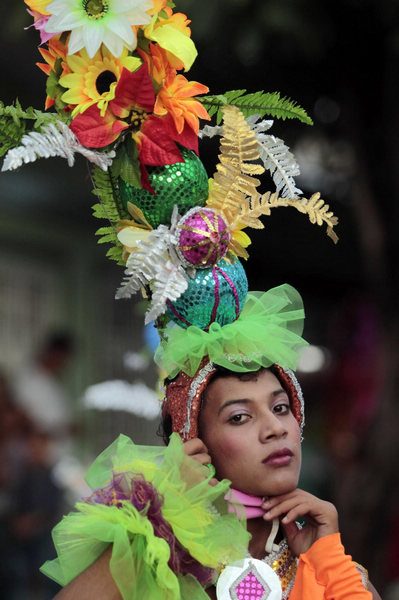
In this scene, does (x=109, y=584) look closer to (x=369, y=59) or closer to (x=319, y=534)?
(x=319, y=534)

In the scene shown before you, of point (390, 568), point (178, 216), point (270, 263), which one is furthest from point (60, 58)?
point (270, 263)

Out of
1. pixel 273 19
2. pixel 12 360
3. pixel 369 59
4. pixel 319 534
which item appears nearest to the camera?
pixel 319 534

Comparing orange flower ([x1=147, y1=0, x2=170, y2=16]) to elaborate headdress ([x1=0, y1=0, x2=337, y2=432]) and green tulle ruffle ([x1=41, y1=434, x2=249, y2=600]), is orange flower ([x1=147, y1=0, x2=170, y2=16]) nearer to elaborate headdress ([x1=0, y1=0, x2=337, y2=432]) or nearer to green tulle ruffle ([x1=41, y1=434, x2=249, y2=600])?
elaborate headdress ([x1=0, y1=0, x2=337, y2=432])

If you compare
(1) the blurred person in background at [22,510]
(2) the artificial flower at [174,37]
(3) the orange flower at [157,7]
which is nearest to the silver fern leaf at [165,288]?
(2) the artificial flower at [174,37]

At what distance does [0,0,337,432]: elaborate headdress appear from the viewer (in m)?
2.53

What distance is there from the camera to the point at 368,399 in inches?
272

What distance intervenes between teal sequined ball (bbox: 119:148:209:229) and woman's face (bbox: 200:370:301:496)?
48 cm

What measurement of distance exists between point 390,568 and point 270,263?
12.2 ft

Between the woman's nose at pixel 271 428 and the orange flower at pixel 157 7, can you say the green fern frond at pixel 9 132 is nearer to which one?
the orange flower at pixel 157 7

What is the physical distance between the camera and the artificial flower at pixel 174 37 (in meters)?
2.58

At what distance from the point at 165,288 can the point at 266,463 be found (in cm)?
52

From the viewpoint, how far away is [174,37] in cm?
260

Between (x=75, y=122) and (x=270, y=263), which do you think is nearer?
(x=75, y=122)

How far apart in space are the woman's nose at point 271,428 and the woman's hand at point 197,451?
6.0 inches
